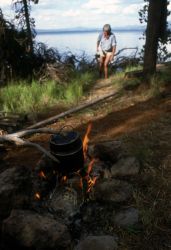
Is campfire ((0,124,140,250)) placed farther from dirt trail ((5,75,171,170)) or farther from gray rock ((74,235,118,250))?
dirt trail ((5,75,171,170))

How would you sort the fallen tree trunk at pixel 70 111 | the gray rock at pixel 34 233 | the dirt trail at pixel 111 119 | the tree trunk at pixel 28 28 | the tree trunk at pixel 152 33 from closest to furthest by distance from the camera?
the gray rock at pixel 34 233
the dirt trail at pixel 111 119
the fallen tree trunk at pixel 70 111
the tree trunk at pixel 152 33
the tree trunk at pixel 28 28

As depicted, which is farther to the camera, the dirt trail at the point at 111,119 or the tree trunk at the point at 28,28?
the tree trunk at the point at 28,28

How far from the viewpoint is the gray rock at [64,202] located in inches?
210

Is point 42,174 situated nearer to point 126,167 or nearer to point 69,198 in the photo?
point 69,198

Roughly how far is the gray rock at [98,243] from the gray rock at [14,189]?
874mm

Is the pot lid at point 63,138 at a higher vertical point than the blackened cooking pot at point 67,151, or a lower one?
higher

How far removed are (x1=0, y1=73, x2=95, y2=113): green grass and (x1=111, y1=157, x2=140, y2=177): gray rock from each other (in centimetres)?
418

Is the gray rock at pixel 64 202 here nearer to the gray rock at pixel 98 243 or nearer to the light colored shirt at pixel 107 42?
the gray rock at pixel 98 243

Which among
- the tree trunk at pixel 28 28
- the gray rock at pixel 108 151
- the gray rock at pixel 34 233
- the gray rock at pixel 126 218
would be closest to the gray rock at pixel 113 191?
the gray rock at pixel 126 218

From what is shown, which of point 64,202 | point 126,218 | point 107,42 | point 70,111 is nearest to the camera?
point 126,218

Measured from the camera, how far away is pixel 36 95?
1097cm

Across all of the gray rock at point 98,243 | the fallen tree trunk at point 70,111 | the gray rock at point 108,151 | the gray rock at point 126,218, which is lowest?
the gray rock at point 98,243

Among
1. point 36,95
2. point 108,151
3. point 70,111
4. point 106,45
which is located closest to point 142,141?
point 108,151

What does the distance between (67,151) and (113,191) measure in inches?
30.9
